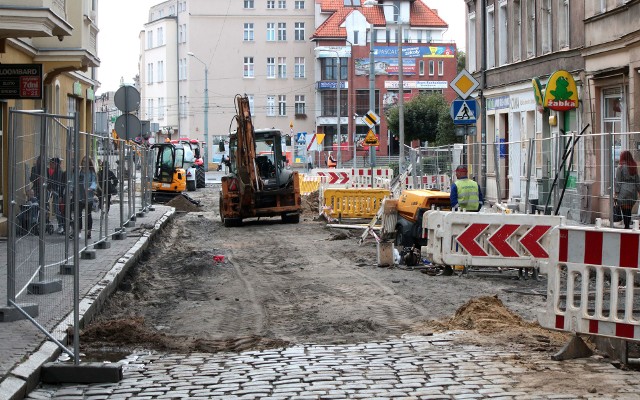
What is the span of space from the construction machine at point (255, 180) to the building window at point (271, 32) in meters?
62.1

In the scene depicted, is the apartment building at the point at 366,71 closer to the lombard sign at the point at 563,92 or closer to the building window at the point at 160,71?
the building window at the point at 160,71

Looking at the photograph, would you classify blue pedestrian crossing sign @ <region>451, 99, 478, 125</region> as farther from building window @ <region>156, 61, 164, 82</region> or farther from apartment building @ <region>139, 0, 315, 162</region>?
building window @ <region>156, 61, 164, 82</region>

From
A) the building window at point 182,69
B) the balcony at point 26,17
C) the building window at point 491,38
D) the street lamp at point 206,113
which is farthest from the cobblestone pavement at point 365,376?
the building window at point 182,69

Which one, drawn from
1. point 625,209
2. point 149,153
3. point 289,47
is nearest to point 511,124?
point 149,153

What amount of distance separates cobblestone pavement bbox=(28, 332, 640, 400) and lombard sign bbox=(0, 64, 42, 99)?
8632 millimetres

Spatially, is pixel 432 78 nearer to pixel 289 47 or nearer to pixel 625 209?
pixel 289 47

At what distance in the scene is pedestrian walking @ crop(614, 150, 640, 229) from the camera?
1506 cm

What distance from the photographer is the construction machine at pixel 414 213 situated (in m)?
18.5

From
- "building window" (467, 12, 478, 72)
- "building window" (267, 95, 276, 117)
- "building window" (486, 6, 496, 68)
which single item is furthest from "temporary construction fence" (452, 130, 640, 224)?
"building window" (267, 95, 276, 117)

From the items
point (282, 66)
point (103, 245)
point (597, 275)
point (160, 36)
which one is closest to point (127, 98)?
point (103, 245)

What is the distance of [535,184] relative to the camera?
1927 centimetres

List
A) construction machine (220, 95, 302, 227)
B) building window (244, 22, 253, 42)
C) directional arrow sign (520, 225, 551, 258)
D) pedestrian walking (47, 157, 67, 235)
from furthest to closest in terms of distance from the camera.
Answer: building window (244, 22, 253, 42)
construction machine (220, 95, 302, 227)
directional arrow sign (520, 225, 551, 258)
pedestrian walking (47, 157, 67, 235)

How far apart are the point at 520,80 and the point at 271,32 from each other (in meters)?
58.7

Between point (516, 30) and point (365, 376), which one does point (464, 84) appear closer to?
point (516, 30)
